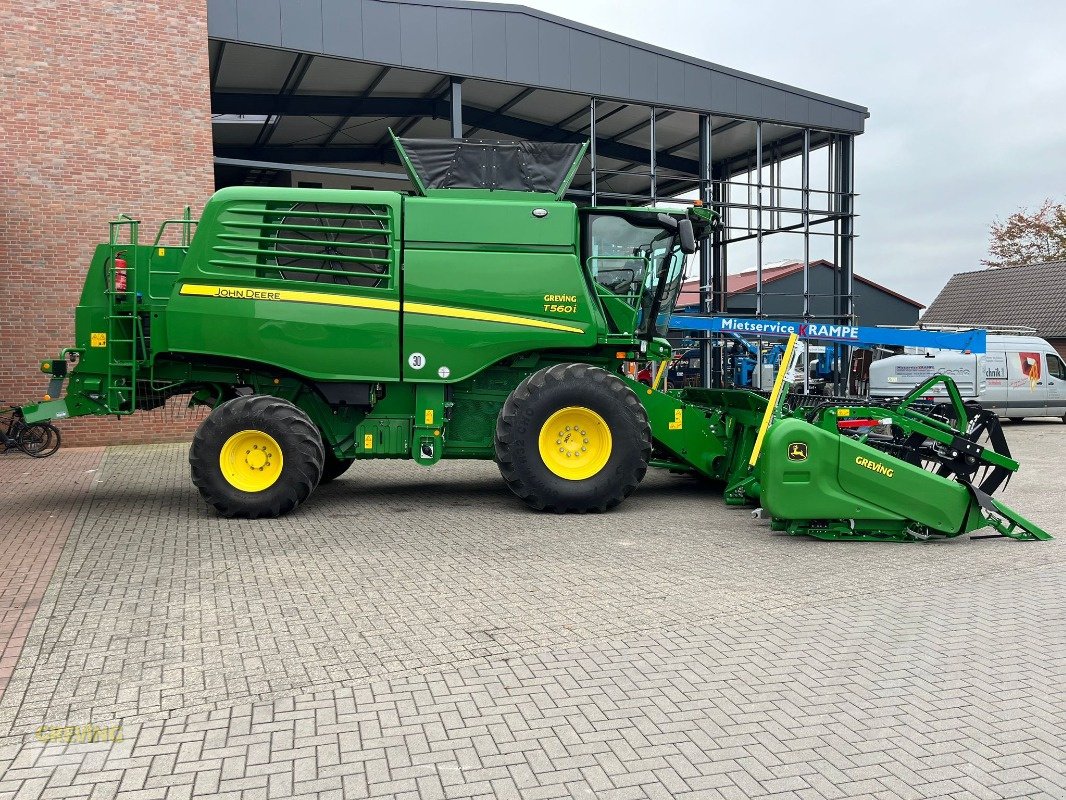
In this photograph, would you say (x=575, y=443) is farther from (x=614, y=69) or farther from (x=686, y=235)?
(x=614, y=69)

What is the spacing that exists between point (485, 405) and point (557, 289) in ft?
4.68

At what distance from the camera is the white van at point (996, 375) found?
66.4 ft

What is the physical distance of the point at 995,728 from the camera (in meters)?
3.91

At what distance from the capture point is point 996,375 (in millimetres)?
20672

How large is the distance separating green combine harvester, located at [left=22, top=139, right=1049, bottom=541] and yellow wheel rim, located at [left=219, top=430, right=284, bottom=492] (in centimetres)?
1

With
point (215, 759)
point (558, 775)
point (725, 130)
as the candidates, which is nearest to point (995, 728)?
point (558, 775)

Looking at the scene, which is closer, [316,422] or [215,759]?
[215,759]

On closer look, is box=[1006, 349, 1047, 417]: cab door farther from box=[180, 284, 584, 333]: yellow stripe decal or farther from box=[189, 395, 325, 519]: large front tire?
box=[189, 395, 325, 519]: large front tire

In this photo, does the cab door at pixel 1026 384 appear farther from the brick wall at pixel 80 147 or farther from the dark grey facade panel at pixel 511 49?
the brick wall at pixel 80 147

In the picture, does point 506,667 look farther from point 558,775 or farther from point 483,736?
point 558,775

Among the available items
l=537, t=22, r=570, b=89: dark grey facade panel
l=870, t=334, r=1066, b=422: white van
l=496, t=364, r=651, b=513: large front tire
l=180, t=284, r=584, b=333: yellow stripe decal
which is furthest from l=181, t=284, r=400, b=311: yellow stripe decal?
l=870, t=334, r=1066, b=422: white van

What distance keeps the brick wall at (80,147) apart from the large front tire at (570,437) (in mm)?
8441

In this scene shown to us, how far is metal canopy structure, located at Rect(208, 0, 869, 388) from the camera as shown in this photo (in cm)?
1609

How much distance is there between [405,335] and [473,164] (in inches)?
73.6
